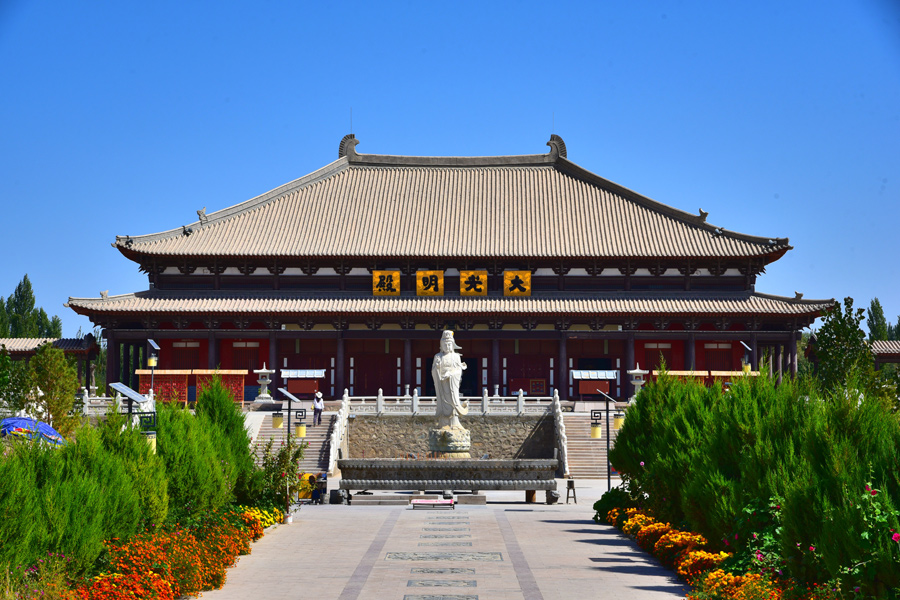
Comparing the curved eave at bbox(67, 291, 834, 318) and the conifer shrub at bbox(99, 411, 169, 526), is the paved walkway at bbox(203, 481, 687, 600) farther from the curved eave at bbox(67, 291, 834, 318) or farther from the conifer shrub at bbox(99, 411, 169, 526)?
the curved eave at bbox(67, 291, 834, 318)

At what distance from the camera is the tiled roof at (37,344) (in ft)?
159

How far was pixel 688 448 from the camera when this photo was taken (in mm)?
18141

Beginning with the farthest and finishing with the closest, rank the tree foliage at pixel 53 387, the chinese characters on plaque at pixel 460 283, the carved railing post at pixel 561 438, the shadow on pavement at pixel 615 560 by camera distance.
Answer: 1. the chinese characters on plaque at pixel 460 283
2. the carved railing post at pixel 561 438
3. the tree foliage at pixel 53 387
4. the shadow on pavement at pixel 615 560

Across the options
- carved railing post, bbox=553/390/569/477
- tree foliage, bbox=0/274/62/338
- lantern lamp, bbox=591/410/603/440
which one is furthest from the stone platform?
tree foliage, bbox=0/274/62/338

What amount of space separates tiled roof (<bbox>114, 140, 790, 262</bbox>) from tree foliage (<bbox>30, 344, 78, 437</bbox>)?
11769 mm

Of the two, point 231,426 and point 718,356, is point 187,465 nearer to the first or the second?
point 231,426

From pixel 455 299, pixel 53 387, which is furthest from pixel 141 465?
pixel 455 299

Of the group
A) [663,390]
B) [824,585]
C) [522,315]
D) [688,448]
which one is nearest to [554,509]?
[663,390]

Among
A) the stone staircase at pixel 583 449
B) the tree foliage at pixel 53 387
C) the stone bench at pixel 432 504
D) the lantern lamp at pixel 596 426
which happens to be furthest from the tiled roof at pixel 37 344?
the stone bench at pixel 432 504

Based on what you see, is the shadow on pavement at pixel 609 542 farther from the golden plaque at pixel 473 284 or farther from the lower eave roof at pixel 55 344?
the lower eave roof at pixel 55 344

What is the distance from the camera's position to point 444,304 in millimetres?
49500

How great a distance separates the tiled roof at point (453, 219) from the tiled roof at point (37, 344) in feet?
17.3

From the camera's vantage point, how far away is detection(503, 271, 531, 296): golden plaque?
50.8 m

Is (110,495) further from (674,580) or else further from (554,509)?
(554,509)
